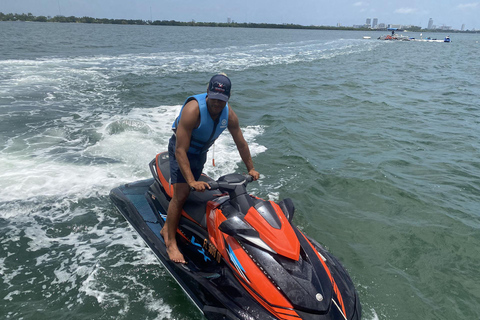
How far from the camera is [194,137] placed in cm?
A: 302

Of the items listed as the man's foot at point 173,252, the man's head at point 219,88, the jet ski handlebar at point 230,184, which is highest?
the man's head at point 219,88

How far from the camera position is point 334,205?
206 inches

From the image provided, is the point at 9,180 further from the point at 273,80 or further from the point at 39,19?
the point at 39,19

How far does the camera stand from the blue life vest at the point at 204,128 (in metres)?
2.89

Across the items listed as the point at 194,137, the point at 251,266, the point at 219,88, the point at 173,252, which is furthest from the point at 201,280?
the point at 219,88

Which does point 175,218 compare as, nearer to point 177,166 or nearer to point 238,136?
point 177,166

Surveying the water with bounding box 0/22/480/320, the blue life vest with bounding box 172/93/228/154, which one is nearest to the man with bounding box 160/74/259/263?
the blue life vest with bounding box 172/93/228/154

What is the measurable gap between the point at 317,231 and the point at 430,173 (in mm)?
3266

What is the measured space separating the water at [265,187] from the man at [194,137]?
2.65 feet

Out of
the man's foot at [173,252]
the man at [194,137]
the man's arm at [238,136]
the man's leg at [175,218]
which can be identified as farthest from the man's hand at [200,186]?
the man's foot at [173,252]

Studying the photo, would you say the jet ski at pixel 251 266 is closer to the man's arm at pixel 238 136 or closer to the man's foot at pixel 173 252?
the man's foot at pixel 173 252

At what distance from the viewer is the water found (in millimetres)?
3359

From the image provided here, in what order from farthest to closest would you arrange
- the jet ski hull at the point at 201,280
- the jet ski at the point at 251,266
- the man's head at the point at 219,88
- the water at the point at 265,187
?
the water at the point at 265,187 → the man's head at the point at 219,88 → the jet ski hull at the point at 201,280 → the jet ski at the point at 251,266

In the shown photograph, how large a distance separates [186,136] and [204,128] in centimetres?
18
